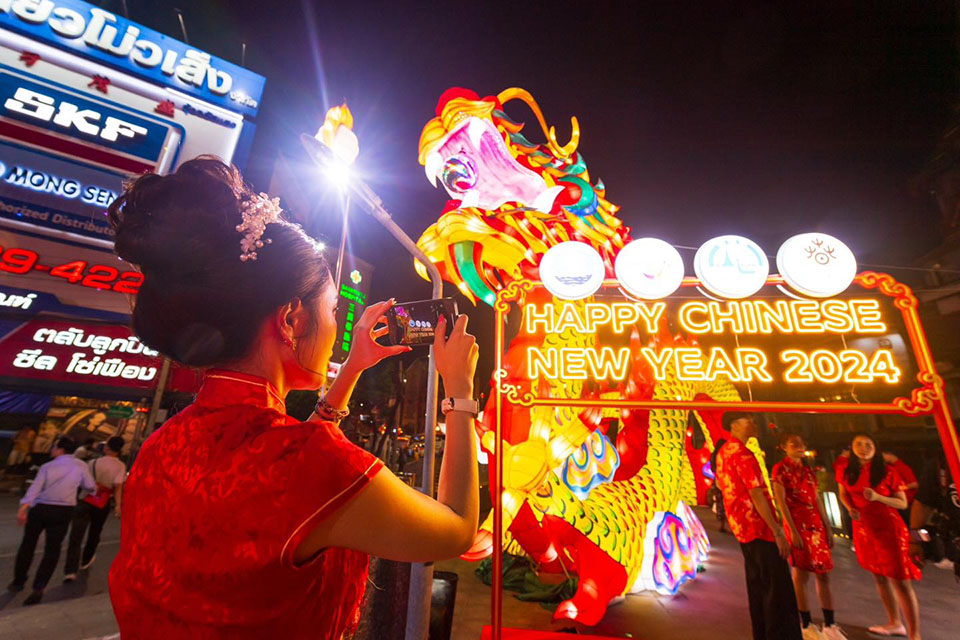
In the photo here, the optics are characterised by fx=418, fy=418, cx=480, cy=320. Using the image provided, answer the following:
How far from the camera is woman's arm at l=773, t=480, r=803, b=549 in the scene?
4.68 m

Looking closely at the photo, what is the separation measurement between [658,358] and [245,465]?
191 inches

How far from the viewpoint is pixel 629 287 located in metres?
5.14

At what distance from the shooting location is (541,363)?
16.7ft

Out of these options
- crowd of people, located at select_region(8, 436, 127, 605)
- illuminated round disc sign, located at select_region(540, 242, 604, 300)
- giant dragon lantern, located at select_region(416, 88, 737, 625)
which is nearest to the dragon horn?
giant dragon lantern, located at select_region(416, 88, 737, 625)

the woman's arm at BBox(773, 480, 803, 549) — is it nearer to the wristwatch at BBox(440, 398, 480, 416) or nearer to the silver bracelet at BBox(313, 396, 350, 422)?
the wristwatch at BBox(440, 398, 480, 416)

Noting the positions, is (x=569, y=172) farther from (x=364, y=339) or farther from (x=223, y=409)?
(x=223, y=409)

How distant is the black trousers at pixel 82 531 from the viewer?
19.5 feet

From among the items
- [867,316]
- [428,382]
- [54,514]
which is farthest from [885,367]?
[54,514]

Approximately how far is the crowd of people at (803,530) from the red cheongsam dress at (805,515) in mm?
10

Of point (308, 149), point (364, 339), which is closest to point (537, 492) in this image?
point (364, 339)

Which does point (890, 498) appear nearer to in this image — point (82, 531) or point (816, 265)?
point (816, 265)

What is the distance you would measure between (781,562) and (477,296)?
5.07m

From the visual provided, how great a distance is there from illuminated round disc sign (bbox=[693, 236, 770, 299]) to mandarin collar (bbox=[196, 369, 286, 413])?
497 cm

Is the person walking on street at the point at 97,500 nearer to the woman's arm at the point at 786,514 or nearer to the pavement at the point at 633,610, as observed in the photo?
the pavement at the point at 633,610
